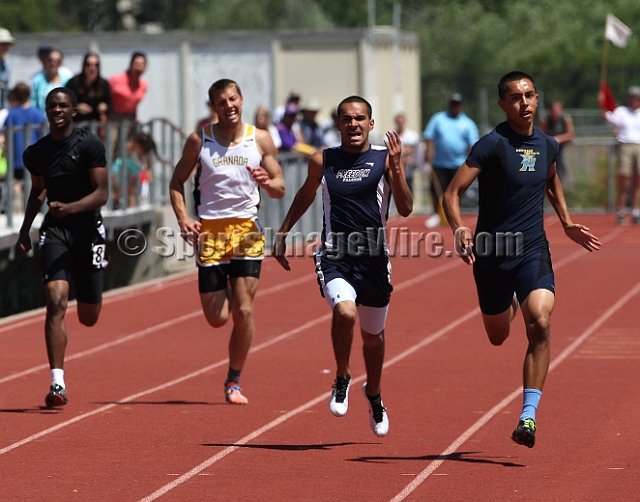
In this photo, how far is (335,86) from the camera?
2927 cm

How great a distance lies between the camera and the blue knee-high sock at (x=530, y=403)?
7.33 metres

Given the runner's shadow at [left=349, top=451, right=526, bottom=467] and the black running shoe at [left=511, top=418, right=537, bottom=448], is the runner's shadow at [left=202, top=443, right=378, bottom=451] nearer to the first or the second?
the runner's shadow at [left=349, top=451, right=526, bottom=467]

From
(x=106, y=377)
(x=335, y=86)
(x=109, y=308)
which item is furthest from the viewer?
(x=335, y=86)

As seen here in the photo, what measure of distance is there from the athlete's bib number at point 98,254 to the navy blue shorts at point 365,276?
208 centimetres

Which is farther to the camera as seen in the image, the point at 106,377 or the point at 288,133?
the point at 288,133

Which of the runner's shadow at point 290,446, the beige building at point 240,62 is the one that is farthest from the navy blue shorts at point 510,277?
the beige building at point 240,62

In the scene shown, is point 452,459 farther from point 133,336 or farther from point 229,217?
point 133,336

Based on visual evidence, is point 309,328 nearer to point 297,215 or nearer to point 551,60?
point 297,215

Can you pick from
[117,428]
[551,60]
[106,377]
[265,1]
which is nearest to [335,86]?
[106,377]

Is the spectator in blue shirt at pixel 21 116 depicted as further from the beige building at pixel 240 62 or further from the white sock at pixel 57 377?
the beige building at pixel 240 62

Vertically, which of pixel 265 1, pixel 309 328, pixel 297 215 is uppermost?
pixel 265 1

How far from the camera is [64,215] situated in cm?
933

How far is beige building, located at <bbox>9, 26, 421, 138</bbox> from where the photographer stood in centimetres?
2902

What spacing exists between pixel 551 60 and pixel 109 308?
4163cm
